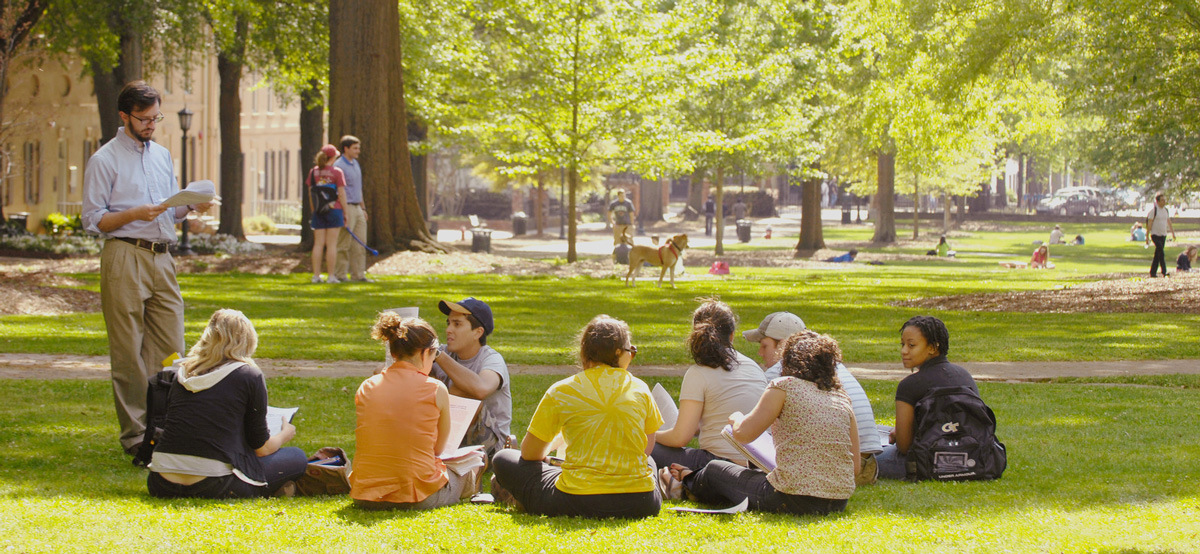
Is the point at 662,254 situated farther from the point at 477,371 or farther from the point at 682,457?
the point at 477,371

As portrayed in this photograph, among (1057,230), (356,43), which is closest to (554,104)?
(356,43)

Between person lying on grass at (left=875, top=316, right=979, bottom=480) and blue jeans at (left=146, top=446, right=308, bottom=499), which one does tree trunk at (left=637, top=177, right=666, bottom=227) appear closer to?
person lying on grass at (left=875, top=316, right=979, bottom=480)

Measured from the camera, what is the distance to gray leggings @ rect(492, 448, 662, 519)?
18.2 feet

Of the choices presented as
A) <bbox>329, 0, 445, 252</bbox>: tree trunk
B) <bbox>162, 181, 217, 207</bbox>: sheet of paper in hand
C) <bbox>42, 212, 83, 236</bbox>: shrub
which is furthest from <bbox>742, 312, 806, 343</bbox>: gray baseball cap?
<bbox>42, 212, 83, 236</bbox>: shrub

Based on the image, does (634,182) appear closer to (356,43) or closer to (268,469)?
(356,43)

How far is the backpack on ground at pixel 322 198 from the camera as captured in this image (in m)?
16.2

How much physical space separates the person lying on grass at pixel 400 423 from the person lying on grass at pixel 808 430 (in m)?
1.41

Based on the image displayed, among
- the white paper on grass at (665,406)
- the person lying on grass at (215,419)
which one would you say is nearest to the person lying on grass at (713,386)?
the white paper on grass at (665,406)

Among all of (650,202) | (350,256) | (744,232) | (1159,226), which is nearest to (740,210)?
(650,202)

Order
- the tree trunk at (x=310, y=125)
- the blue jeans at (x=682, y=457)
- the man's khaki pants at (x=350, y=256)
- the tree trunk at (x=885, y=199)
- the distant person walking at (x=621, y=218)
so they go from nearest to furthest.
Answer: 1. the blue jeans at (x=682, y=457)
2. the man's khaki pants at (x=350, y=256)
3. the tree trunk at (x=310, y=125)
4. the distant person walking at (x=621, y=218)
5. the tree trunk at (x=885, y=199)

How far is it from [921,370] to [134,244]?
4.24 metres

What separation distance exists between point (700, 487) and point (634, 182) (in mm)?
53011

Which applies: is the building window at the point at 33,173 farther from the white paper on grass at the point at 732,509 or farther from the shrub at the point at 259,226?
the white paper on grass at the point at 732,509

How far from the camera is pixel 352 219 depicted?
55.7ft
